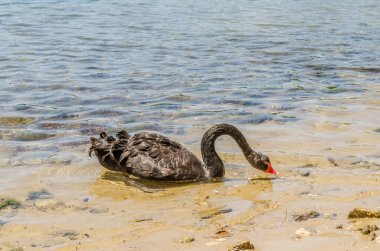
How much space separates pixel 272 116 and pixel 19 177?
4.78 m

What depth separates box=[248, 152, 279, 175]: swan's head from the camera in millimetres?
8430

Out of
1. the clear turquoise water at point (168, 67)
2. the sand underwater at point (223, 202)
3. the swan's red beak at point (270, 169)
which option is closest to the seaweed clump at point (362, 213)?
the sand underwater at point (223, 202)

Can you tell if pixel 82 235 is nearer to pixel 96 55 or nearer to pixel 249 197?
pixel 249 197

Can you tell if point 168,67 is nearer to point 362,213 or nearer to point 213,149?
point 213,149

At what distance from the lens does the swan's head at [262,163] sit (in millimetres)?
8430

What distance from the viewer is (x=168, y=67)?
16.0 m

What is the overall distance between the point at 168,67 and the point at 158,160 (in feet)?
24.6

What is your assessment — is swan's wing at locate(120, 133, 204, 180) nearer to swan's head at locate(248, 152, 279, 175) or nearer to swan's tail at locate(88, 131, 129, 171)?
swan's tail at locate(88, 131, 129, 171)

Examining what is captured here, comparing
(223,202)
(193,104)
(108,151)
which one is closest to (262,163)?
(223,202)

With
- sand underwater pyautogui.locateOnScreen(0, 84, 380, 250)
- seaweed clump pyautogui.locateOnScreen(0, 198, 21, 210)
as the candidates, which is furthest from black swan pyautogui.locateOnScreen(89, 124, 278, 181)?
seaweed clump pyautogui.locateOnScreen(0, 198, 21, 210)

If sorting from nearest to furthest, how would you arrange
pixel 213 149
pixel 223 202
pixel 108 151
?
pixel 223 202, pixel 108 151, pixel 213 149

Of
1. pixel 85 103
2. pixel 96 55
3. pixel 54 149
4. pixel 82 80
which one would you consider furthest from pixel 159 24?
pixel 54 149

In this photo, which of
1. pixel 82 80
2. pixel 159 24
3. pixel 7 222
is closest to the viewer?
pixel 7 222

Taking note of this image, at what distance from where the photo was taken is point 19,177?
8.27 m
